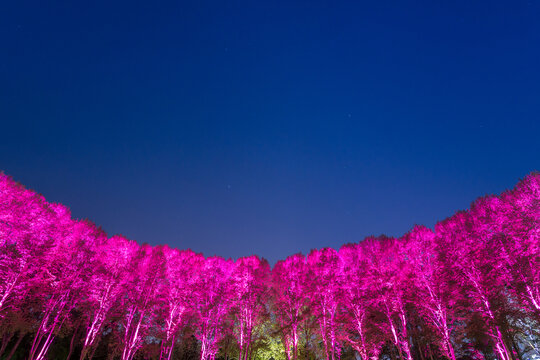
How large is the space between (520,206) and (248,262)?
22897mm

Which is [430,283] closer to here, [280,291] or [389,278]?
[389,278]

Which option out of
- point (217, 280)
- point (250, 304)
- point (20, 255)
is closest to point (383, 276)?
point (250, 304)

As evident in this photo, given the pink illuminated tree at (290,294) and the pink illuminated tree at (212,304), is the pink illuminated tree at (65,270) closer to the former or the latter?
the pink illuminated tree at (212,304)

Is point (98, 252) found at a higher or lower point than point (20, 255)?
higher

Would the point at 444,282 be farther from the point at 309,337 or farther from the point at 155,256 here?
the point at 155,256

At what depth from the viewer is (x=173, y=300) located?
2517 centimetres

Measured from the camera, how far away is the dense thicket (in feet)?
62.1

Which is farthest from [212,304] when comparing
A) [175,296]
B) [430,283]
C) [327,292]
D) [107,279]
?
[430,283]

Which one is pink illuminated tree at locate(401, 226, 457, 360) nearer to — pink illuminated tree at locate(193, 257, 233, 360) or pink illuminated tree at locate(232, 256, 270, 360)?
pink illuminated tree at locate(232, 256, 270, 360)

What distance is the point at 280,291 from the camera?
26.9 meters

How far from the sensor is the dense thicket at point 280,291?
1892 cm

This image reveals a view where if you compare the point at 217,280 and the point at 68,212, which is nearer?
the point at 68,212

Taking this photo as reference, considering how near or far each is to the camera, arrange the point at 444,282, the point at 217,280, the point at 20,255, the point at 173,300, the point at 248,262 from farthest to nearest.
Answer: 1. the point at 248,262
2. the point at 217,280
3. the point at 173,300
4. the point at 444,282
5. the point at 20,255

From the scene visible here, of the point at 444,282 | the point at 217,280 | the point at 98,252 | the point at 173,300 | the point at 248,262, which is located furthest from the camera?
the point at 248,262
